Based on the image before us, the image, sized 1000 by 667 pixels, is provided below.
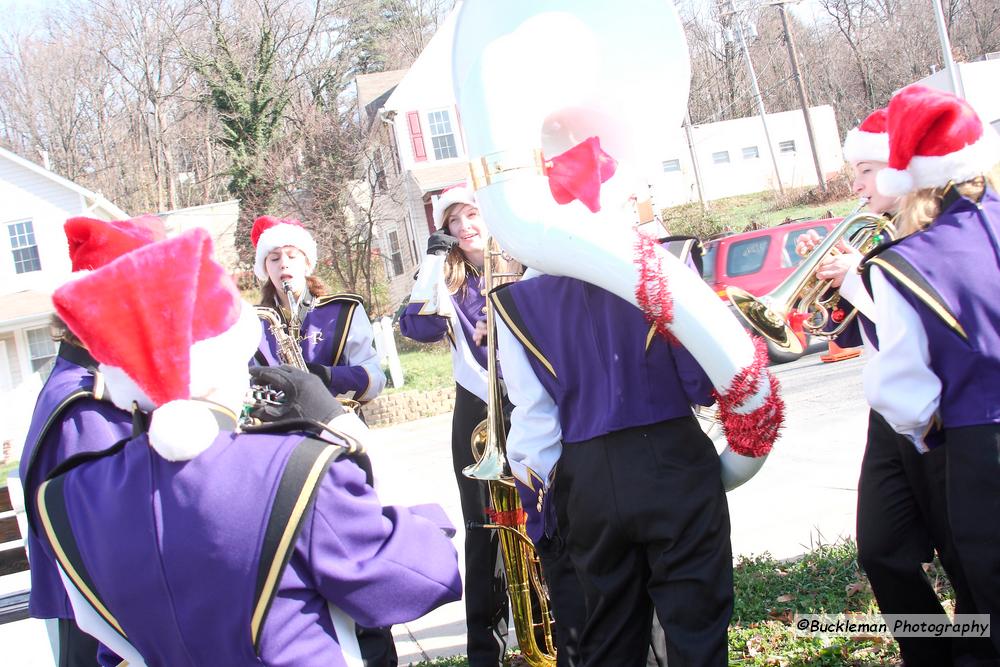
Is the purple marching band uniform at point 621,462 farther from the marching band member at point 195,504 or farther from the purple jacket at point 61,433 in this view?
the purple jacket at point 61,433

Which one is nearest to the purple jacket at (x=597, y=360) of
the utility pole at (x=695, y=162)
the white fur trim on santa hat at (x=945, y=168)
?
the white fur trim on santa hat at (x=945, y=168)

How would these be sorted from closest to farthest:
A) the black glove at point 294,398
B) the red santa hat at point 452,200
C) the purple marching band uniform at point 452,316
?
1. the black glove at point 294,398
2. the purple marching band uniform at point 452,316
3. the red santa hat at point 452,200

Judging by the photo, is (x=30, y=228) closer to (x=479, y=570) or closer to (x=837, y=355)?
(x=837, y=355)

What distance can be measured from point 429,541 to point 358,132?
23750 mm

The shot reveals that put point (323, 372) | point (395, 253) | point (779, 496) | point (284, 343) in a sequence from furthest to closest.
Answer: point (395, 253), point (779, 496), point (323, 372), point (284, 343)

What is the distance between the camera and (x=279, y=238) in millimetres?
4359

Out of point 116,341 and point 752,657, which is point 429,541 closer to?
point 116,341

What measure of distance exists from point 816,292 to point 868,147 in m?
0.55

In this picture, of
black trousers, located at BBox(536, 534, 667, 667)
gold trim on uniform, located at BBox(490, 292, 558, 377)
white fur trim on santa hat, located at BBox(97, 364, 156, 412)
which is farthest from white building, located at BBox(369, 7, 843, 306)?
white fur trim on santa hat, located at BBox(97, 364, 156, 412)

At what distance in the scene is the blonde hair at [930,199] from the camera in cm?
283

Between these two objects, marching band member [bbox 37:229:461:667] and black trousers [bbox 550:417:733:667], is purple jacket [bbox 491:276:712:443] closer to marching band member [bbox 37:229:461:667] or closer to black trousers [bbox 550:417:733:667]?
black trousers [bbox 550:417:733:667]

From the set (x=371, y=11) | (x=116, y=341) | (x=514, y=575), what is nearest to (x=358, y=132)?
(x=371, y=11)

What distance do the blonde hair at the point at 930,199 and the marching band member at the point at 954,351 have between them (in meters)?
0.01

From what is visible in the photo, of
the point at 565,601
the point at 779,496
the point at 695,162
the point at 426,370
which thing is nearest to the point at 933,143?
the point at 565,601
